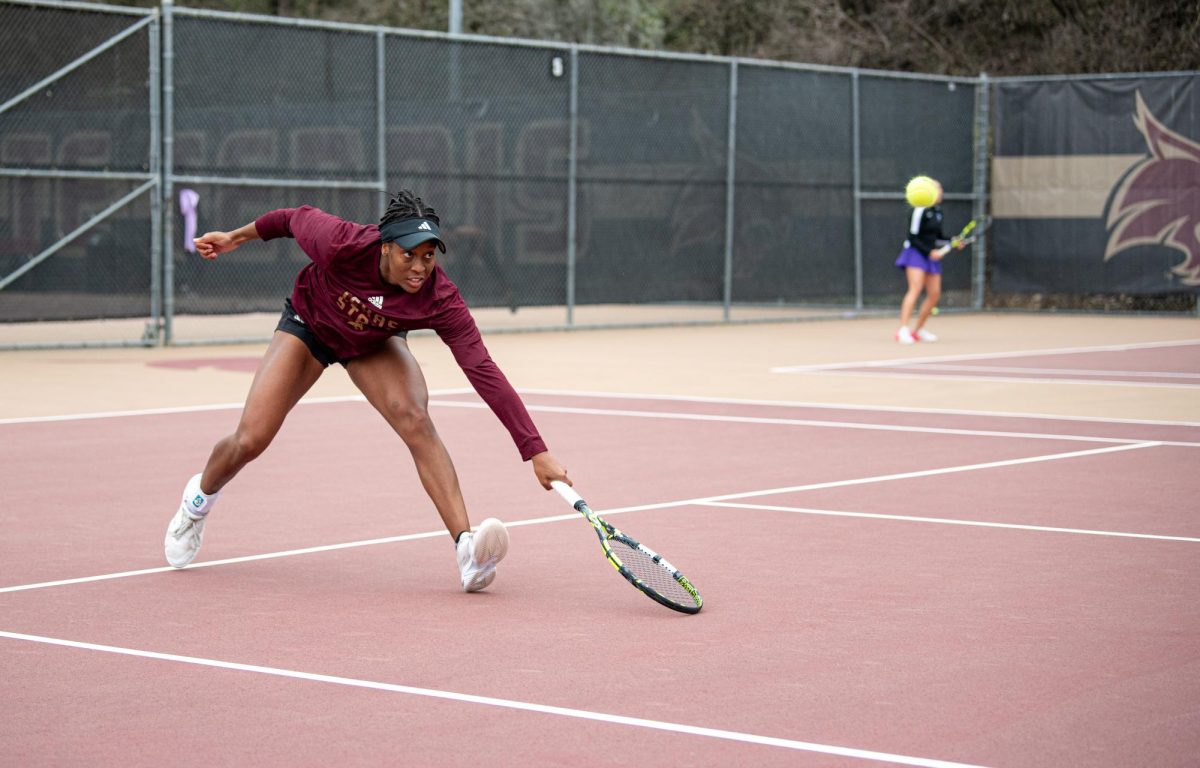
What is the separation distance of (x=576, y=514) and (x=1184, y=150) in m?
18.0

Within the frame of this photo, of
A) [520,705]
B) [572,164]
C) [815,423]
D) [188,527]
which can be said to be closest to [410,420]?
[188,527]

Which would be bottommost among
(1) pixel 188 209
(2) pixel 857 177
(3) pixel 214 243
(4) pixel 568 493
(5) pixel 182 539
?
(5) pixel 182 539

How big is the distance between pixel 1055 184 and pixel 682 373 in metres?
11.4

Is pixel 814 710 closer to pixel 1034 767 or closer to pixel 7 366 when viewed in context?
pixel 1034 767

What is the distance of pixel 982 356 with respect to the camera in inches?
703

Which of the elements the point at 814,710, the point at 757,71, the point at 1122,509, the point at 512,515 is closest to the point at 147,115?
the point at 757,71

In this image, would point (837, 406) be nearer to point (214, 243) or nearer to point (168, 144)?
point (214, 243)

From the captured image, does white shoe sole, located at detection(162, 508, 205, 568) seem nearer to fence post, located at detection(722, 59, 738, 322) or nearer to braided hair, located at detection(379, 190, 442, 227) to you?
braided hair, located at detection(379, 190, 442, 227)

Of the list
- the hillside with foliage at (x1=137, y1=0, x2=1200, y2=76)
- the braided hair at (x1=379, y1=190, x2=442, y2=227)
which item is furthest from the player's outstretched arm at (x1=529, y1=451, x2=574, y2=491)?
the hillside with foliage at (x1=137, y1=0, x2=1200, y2=76)

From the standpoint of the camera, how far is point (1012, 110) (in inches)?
1006

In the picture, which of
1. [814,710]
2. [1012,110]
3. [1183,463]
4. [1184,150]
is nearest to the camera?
[814,710]

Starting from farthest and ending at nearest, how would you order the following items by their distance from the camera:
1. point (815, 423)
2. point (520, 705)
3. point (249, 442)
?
point (815, 423)
point (249, 442)
point (520, 705)

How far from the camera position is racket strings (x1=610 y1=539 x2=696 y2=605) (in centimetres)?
606

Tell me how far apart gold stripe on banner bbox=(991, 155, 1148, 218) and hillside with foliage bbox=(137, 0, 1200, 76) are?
2.08 metres
